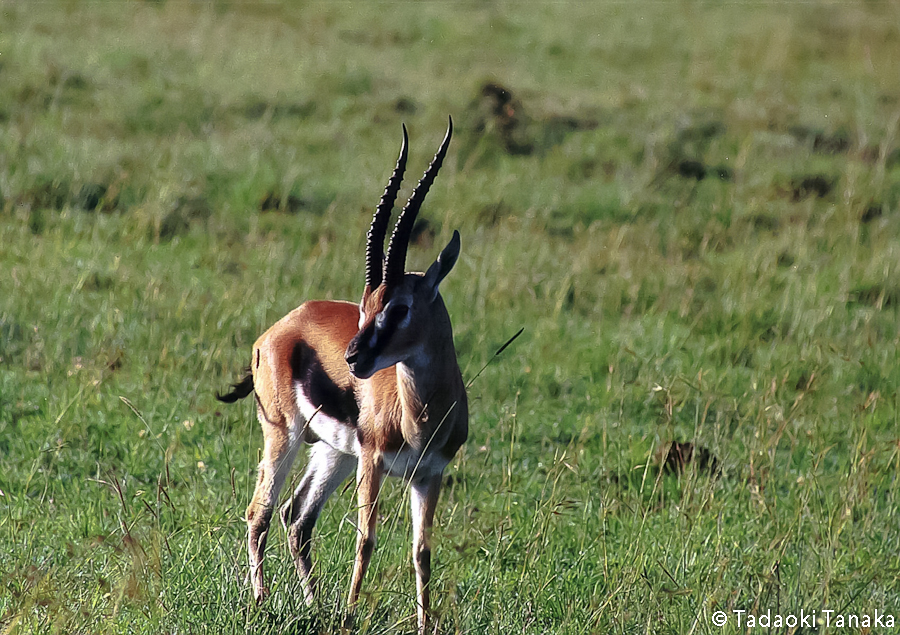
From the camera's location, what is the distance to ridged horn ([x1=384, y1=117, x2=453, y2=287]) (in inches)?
133

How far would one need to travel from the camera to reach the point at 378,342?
3.48m

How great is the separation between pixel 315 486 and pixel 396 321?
3.72ft

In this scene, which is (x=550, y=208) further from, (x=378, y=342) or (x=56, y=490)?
(x=378, y=342)

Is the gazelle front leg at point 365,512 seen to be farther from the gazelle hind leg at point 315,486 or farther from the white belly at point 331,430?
the gazelle hind leg at point 315,486

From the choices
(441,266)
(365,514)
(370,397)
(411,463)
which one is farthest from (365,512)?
(441,266)

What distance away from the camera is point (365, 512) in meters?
3.69

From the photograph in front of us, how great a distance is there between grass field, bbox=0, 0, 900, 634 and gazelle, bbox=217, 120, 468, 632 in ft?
0.43

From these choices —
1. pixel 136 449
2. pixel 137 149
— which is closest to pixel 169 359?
pixel 136 449

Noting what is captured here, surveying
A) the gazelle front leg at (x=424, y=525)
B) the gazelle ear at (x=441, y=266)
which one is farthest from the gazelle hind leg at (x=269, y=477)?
the gazelle ear at (x=441, y=266)

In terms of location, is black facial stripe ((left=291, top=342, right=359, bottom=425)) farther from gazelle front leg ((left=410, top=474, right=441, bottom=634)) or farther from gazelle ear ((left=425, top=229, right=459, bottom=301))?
gazelle ear ((left=425, top=229, right=459, bottom=301))

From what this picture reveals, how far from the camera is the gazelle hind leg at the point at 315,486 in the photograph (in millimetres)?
4352

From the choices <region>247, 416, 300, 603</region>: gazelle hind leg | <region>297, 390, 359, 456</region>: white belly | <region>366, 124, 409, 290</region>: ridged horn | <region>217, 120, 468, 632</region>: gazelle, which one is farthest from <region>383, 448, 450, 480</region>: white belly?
<region>366, 124, 409, 290</region>: ridged horn

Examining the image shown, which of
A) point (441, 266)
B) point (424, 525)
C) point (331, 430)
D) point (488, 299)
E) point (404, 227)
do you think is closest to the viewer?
point (404, 227)

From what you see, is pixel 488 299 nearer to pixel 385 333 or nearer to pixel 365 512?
pixel 365 512
